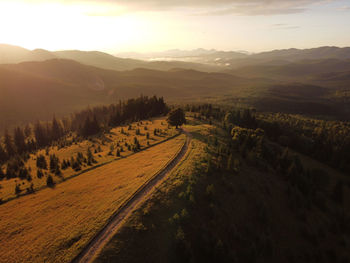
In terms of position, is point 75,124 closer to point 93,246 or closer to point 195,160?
point 195,160

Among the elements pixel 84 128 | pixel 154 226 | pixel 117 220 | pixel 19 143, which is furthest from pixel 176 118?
pixel 19 143

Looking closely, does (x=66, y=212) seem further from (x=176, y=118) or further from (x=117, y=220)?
(x=176, y=118)

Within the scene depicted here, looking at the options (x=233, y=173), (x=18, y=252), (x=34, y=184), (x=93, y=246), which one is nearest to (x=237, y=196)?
(x=233, y=173)

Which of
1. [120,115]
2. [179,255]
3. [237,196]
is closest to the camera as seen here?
[179,255]

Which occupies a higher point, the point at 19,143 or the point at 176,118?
the point at 176,118

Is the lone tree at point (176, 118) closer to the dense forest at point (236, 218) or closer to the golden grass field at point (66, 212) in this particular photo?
the dense forest at point (236, 218)

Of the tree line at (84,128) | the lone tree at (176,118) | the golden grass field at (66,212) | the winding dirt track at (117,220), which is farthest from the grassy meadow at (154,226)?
the tree line at (84,128)
